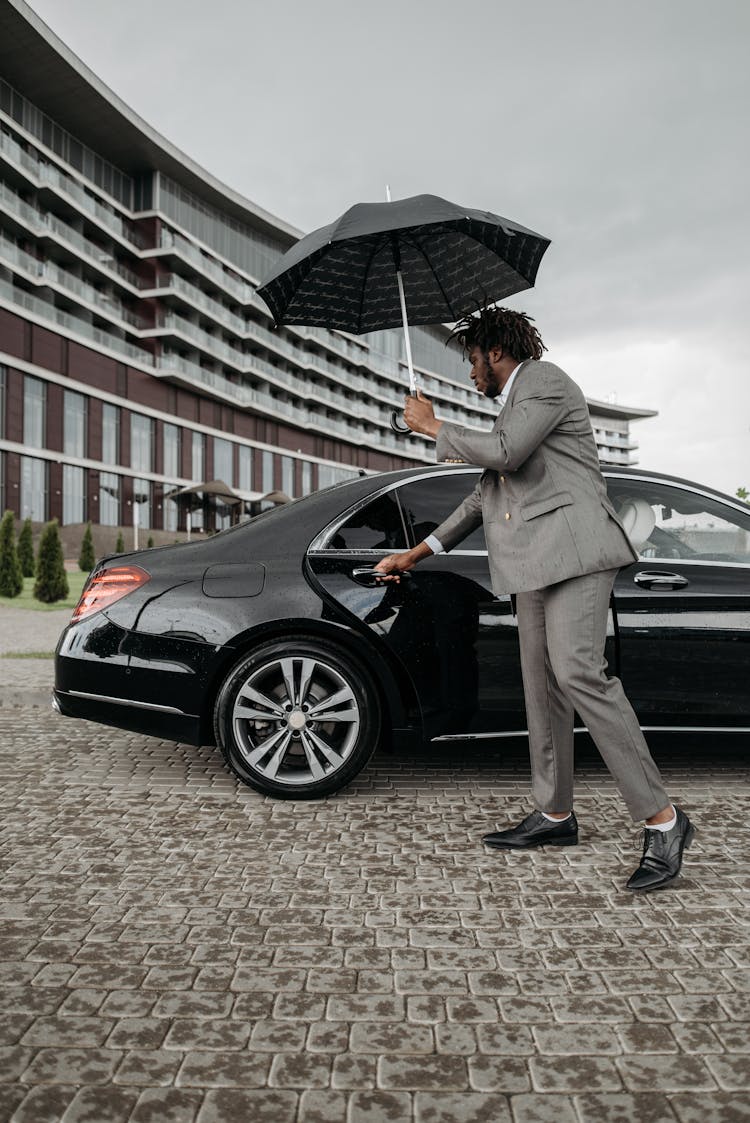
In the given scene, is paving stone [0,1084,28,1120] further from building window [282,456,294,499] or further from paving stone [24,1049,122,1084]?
building window [282,456,294,499]

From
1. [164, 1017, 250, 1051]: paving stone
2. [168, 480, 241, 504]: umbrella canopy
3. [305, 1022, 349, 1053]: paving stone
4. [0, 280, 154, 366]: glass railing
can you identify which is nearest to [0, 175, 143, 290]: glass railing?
[0, 280, 154, 366]: glass railing

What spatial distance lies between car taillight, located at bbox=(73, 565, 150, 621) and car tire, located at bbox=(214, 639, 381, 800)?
0.63 m

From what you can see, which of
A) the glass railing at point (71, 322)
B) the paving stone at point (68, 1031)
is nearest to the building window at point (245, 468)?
the glass railing at point (71, 322)

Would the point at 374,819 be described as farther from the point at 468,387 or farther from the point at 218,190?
the point at 468,387

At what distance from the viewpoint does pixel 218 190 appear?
180 ft

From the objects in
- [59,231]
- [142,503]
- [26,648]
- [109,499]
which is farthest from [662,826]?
[142,503]

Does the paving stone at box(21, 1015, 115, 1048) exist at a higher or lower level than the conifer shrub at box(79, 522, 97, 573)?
lower

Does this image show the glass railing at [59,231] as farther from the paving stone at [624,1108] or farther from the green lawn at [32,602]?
the paving stone at [624,1108]

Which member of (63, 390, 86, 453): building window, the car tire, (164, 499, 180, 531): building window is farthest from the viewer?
(164, 499, 180, 531): building window

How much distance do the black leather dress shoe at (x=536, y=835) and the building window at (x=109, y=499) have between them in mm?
45381

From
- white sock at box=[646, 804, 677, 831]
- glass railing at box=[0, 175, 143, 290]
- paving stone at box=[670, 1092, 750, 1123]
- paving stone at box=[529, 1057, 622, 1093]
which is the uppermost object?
glass railing at box=[0, 175, 143, 290]

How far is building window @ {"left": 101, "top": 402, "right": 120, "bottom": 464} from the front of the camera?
155ft

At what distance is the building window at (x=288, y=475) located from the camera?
65.2 metres

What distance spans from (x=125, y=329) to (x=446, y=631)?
158 ft
